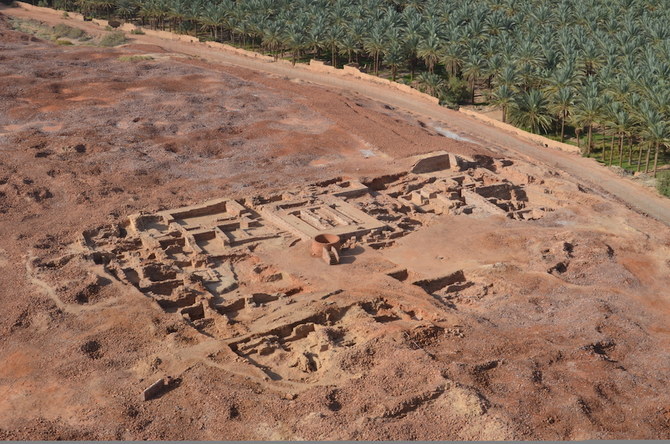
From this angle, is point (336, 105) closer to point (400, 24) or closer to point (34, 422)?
point (400, 24)

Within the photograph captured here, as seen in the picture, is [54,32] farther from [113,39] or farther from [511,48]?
[511,48]

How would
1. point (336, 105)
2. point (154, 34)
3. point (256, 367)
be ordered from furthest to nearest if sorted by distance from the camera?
1. point (154, 34)
2. point (336, 105)
3. point (256, 367)

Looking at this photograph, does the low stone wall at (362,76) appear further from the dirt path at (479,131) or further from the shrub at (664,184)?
the shrub at (664,184)

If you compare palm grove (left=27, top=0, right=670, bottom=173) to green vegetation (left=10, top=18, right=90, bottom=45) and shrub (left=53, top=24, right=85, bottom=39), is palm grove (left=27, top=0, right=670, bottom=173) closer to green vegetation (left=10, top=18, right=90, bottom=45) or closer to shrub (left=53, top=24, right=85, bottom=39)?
green vegetation (left=10, top=18, right=90, bottom=45)

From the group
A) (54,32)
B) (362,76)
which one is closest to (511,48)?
(362,76)

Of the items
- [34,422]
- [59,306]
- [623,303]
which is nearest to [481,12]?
[623,303]
